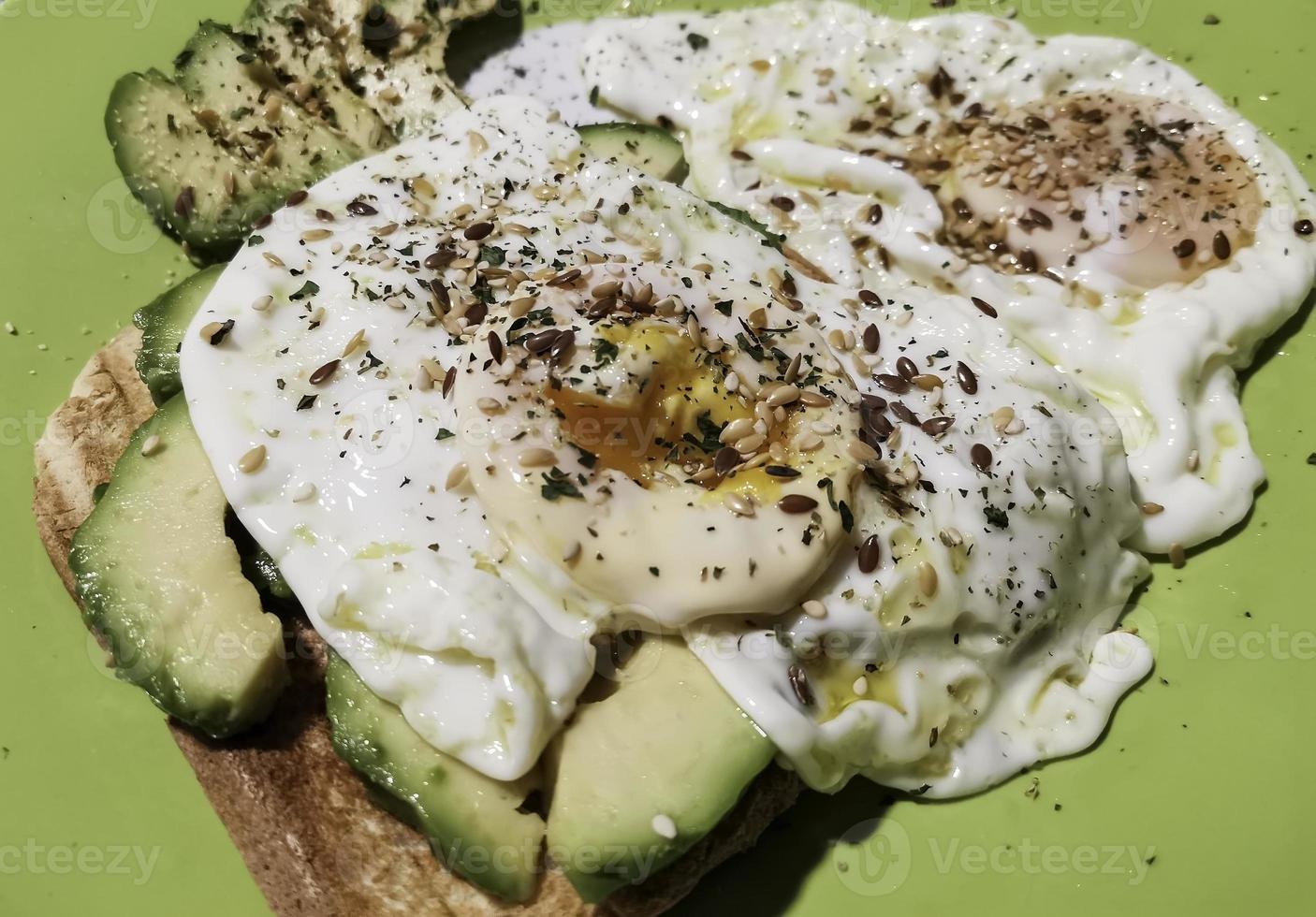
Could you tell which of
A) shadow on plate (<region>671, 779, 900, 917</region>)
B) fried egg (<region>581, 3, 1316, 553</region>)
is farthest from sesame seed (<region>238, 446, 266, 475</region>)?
fried egg (<region>581, 3, 1316, 553</region>)

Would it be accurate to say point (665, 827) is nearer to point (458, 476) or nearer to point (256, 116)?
point (458, 476)

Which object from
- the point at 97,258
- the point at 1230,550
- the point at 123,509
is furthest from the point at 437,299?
the point at 1230,550

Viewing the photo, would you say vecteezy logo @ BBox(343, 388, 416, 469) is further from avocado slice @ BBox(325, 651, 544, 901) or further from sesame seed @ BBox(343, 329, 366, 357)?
avocado slice @ BBox(325, 651, 544, 901)

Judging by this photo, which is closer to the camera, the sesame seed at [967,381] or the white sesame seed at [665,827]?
the white sesame seed at [665,827]

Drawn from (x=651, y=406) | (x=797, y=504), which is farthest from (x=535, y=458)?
(x=797, y=504)

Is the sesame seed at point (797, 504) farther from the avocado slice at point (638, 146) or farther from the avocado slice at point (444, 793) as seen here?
the avocado slice at point (638, 146)
